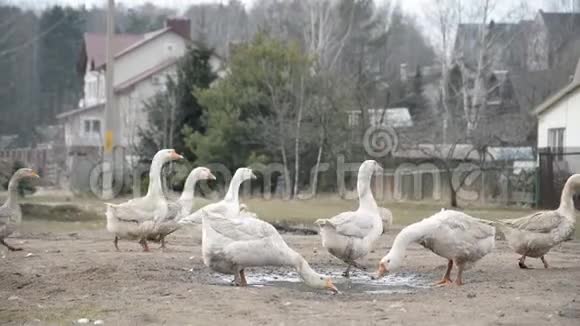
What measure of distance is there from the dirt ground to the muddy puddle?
0.10 metres

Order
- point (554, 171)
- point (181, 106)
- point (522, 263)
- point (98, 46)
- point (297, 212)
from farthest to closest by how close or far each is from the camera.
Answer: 1. point (98, 46)
2. point (181, 106)
3. point (554, 171)
4. point (297, 212)
5. point (522, 263)

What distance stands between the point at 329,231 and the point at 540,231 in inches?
123

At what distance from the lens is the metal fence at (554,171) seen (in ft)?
97.2

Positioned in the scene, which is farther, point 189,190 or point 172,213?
point 189,190

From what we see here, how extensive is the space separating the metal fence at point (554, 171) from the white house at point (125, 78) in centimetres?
2282

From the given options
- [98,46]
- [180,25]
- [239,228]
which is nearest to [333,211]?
[239,228]

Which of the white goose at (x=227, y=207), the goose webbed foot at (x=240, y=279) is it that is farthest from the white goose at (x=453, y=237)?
the white goose at (x=227, y=207)

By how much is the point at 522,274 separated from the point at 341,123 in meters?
25.3


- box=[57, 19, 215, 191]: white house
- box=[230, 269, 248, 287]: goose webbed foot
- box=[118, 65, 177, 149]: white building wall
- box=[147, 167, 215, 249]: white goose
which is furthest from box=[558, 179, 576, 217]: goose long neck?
box=[118, 65, 177, 149]: white building wall

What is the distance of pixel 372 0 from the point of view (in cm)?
6888

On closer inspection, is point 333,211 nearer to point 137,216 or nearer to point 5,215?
point 137,216

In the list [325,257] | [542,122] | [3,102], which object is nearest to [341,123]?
[542,122]

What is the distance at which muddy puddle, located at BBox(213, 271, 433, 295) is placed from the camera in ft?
38.6

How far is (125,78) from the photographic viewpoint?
5925 cm
